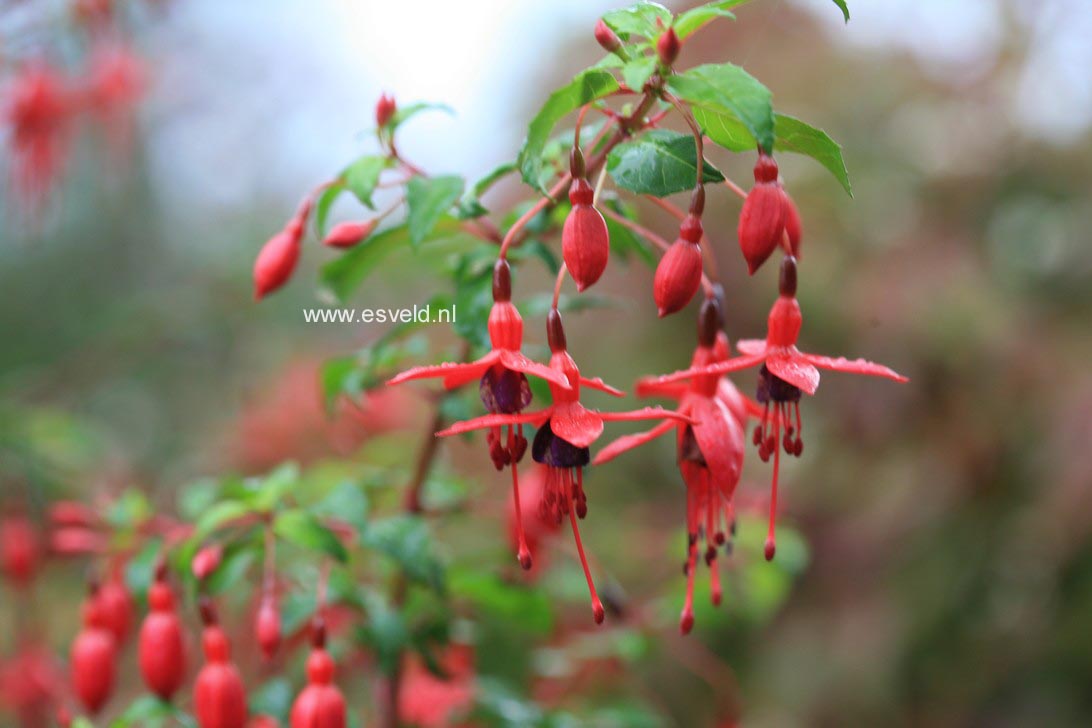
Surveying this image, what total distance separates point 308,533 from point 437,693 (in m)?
0.41

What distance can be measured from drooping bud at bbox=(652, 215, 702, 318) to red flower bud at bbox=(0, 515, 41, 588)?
0.98m

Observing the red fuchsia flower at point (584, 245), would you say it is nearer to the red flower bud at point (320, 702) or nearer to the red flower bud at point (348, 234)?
the red flower bud at point (348, 234)

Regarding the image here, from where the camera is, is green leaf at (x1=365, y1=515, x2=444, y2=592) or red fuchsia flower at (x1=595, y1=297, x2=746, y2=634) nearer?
red fuchsia flower at (x1=595, y1=297, x2=746, y2=634)

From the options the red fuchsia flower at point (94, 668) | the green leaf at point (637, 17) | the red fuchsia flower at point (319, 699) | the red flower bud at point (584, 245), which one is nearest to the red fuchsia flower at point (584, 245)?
the red flower bud at point (584, 245)

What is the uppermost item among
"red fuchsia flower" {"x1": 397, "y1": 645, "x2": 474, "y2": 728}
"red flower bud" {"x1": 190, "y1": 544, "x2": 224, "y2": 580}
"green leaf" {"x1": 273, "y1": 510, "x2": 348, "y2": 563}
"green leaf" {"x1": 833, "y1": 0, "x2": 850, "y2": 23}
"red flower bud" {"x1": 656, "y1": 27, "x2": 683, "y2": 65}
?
"green leaf" {"x1": 833, "y1": 0, "x2": 850, "y2": 23}

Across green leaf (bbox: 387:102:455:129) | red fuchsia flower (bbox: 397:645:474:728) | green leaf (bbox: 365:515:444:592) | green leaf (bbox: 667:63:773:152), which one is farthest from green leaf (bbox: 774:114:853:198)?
red fuchsia flower (bbox: 397:645:474:728)

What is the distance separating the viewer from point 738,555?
42.2 inches

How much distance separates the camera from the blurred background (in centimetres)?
129

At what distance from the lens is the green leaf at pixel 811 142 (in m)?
0.49

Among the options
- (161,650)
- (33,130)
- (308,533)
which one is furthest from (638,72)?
(33,130)

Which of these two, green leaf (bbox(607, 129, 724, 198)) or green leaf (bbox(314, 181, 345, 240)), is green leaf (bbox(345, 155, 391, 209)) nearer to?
green leaf (bbox(314, 181, 345, 240))

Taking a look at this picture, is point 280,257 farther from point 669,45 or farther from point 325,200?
point 669,45

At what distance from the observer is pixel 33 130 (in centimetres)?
113

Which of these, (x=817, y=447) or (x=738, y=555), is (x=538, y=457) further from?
(x=817, y=447)
